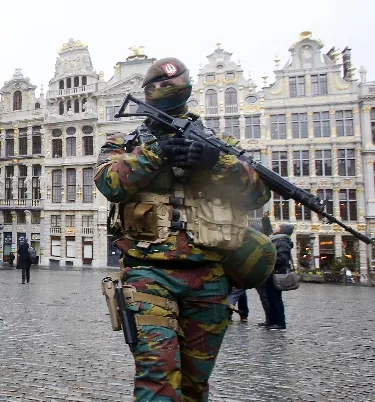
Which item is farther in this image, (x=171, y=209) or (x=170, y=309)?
(x=171, y=209)

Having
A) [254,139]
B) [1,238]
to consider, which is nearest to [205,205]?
[254,139]

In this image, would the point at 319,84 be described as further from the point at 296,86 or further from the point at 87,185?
the point at 87,185

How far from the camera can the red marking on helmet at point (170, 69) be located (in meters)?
2.47

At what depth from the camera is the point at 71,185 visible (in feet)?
124

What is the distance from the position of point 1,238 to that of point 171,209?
38.8 m

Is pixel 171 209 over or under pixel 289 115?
under

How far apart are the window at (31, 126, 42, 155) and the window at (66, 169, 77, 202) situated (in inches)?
130

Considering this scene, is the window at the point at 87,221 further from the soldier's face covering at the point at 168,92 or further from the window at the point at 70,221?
the soldier's face covering at the point at 168,92

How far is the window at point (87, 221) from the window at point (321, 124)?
17.0 meters

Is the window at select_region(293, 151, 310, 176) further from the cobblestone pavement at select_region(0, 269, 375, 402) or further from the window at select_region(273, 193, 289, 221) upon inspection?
the cobblestone pavement at select_region(0, 269, 375, 402)

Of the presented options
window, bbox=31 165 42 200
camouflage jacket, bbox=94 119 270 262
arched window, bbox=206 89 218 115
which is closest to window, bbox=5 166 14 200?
window, bbox=31 165 42 200

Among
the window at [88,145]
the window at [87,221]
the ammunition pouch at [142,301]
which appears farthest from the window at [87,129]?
the ammunition pouch at [142,301]

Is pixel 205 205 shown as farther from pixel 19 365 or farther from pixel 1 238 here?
pixel 1 238

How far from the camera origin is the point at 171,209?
2303 millimetres
